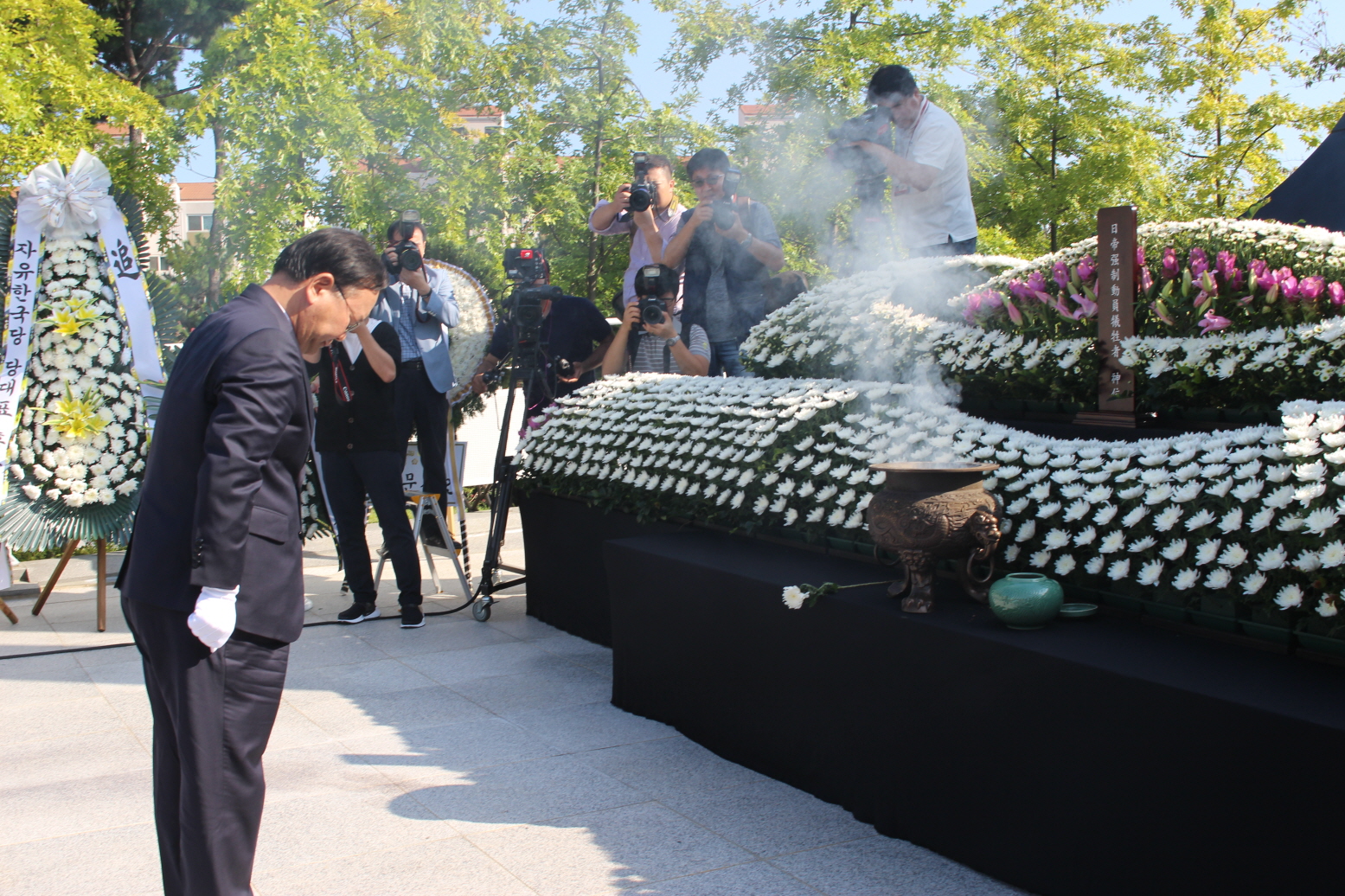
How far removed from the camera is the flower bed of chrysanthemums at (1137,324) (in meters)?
3.81

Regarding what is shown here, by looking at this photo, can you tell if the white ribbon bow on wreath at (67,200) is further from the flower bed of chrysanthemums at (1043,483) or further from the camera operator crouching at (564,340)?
the flower bed of chrysanthemums at (1043,483)

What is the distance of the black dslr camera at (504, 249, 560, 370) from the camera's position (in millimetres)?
Answer: 6488

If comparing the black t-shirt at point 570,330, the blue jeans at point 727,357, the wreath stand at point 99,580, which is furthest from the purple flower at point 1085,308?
the wreath stand at point 99,580

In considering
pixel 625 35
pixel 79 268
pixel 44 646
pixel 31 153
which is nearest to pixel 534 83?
pixel 625 35

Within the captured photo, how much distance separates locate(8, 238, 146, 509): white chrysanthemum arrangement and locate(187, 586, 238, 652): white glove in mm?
5066

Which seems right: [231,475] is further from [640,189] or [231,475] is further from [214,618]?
[640,189]

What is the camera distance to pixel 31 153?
13.7 m

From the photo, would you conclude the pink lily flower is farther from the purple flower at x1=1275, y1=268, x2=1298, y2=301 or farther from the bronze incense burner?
the bronze incense burner

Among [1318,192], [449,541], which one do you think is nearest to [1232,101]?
[1318,192]

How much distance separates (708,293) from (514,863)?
13.9 ft

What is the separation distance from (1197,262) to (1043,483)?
1574mm

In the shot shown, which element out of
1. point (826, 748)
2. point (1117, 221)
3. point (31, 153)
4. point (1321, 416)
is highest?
point (31, 153)

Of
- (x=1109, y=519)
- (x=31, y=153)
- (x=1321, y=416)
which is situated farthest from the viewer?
(x=31, y=153)

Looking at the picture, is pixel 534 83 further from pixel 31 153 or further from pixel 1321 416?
pixel 1321 416
